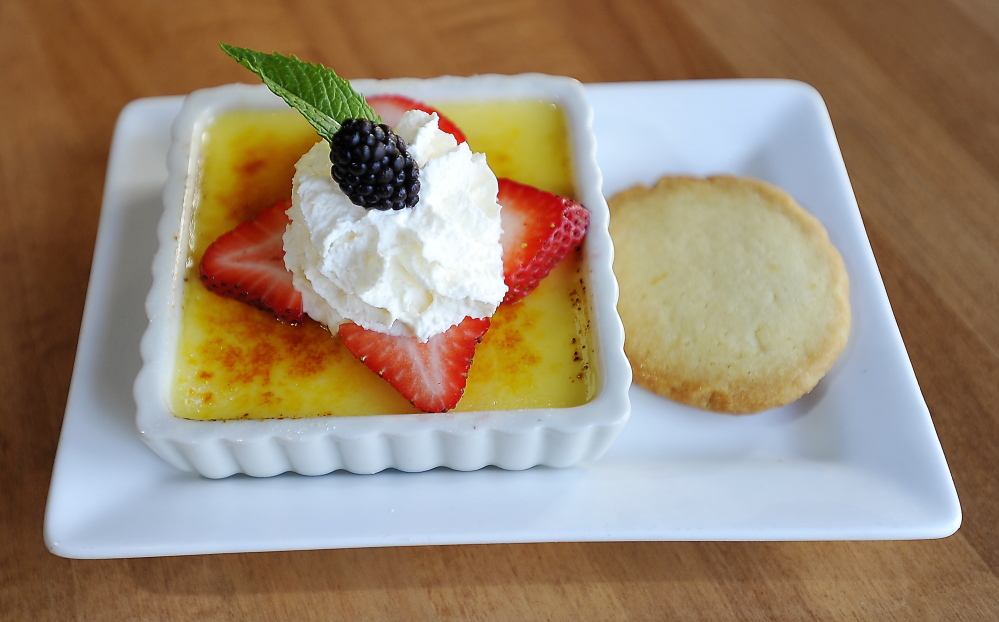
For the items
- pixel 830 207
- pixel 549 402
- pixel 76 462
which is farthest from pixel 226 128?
pixel 830 207

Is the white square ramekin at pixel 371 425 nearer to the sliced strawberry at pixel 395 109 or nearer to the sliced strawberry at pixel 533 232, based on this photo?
the sliced strawberry at pixel 533 232

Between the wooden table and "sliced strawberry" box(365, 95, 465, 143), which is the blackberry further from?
the wooden table

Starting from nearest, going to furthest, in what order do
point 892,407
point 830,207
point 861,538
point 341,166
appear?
point 341,166
point 861,538
point 892,407
point 830,207

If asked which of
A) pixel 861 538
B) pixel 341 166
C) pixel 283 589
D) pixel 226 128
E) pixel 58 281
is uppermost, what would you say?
pixel 341 166

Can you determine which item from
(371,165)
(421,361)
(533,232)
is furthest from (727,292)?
(371,165)

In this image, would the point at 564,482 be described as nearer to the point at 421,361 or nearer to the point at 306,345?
the point at 421,361

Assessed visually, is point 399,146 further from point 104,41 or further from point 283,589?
point 104,41
